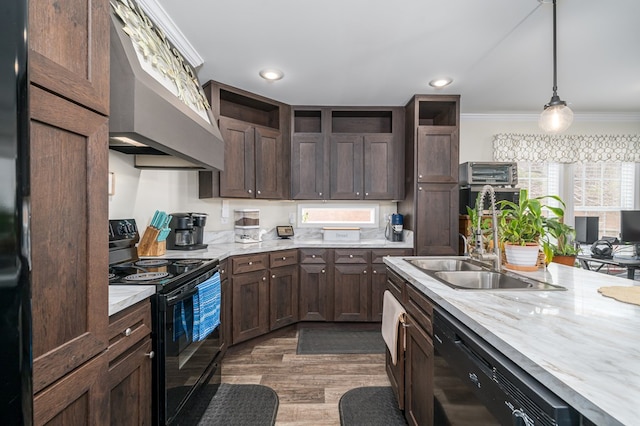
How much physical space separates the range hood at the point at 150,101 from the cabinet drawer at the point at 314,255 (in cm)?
135

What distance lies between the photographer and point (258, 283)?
2.73 meters

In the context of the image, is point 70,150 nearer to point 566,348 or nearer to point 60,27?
point 60,27

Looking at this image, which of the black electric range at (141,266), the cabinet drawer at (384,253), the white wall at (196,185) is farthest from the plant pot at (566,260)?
the black electric range at (141,266)

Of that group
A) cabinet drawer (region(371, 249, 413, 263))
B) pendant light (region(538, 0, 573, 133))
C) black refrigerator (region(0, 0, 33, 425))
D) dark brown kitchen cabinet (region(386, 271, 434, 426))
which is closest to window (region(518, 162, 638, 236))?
cabinet drawer (region(371, 249, 413, 263))

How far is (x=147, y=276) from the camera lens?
1.50 metres

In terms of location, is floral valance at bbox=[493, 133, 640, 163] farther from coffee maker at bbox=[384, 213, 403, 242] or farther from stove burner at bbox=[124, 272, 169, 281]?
stove burner at bbox=[124, 272, 169, 281]

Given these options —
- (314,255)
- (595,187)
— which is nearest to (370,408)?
(314,255)

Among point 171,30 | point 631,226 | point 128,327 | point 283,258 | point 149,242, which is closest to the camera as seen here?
point 128,327

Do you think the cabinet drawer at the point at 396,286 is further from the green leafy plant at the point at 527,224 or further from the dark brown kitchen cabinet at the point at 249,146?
the dark brown kitchen cabinet at the point at 249,146

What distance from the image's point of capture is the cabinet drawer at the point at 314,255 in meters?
3.14

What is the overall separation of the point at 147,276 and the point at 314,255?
1841 millimetres

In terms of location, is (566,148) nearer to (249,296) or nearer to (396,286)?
(396,286)

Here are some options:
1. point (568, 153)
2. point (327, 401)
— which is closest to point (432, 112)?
point (568, 153)

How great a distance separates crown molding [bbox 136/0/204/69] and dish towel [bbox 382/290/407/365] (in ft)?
7.51
